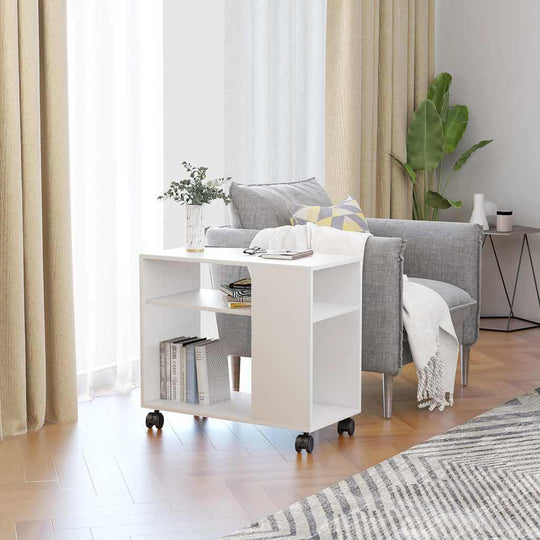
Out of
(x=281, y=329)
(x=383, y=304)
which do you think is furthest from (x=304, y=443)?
(x=383, y=304)

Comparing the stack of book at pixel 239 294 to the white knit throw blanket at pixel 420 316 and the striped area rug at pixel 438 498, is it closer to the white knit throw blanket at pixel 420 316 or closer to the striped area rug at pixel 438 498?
the white knit throw blanket at pixel 420 316

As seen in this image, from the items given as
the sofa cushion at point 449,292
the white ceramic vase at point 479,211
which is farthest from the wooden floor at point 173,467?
the white ceramic vase at point 479,211

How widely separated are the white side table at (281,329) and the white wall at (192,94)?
0.86 meters

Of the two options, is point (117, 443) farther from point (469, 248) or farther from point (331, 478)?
point (469, 248)

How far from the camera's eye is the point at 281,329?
3066 millimetres

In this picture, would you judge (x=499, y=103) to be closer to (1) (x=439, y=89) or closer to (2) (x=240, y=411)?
(1) (x=439, y=89)

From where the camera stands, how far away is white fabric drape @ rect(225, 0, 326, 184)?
454cm

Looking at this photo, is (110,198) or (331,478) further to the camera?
(110,198)

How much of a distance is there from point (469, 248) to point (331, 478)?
140 cm

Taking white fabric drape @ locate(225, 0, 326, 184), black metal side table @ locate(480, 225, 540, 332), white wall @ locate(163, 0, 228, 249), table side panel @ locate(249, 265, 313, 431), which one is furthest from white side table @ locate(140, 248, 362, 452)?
black metal side table @ locate(480, 225, 540, 332)

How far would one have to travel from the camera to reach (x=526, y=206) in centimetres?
535

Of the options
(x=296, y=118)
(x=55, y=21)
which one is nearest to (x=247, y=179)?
(x=296, y=118)

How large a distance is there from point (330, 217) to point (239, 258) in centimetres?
67

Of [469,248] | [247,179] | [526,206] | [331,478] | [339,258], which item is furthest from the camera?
[526,206]
